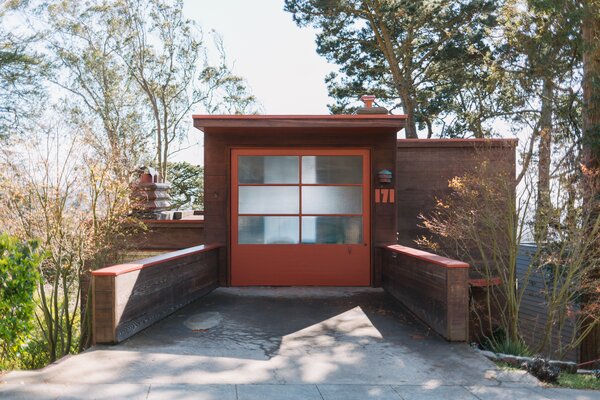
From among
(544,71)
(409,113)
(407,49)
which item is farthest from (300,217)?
(409,113)

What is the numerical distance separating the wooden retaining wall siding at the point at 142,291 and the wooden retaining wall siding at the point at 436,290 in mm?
2753

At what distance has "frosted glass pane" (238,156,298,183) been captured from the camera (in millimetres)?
8852

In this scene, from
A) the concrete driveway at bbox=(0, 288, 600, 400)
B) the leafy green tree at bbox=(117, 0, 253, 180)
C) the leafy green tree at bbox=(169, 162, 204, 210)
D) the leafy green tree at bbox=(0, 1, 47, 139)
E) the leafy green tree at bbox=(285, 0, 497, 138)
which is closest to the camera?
the concrete driveway at bbox=(0, 288, 600, 400)

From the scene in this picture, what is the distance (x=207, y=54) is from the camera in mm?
25078

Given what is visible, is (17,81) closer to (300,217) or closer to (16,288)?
(300,217)

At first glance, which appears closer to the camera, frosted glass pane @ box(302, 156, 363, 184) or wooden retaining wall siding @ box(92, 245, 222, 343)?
wooden retaining wall siding @ box(92, 245, 222, 343)

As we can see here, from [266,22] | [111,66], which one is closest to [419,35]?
[266,22]

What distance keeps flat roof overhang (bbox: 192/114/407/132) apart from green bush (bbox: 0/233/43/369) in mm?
3687

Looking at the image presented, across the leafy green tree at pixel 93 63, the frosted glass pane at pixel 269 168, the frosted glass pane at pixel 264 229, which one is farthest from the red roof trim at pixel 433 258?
the leafy green tree at pixel 93 63

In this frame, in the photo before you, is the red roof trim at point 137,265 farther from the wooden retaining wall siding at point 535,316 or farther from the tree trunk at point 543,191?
the wooden retaining wall siding at point 535,316

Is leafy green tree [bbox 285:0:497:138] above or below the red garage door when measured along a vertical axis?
above

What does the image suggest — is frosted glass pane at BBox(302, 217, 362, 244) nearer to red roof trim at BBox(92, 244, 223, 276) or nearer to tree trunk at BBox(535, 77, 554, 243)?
red roof trim at BBox(92, 244, 223, 276)

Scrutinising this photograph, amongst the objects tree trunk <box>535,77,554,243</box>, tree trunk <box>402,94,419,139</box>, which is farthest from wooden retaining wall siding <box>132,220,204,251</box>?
tree trunk <box>402,94,419,139</box>

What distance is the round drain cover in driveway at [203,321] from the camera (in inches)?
243
